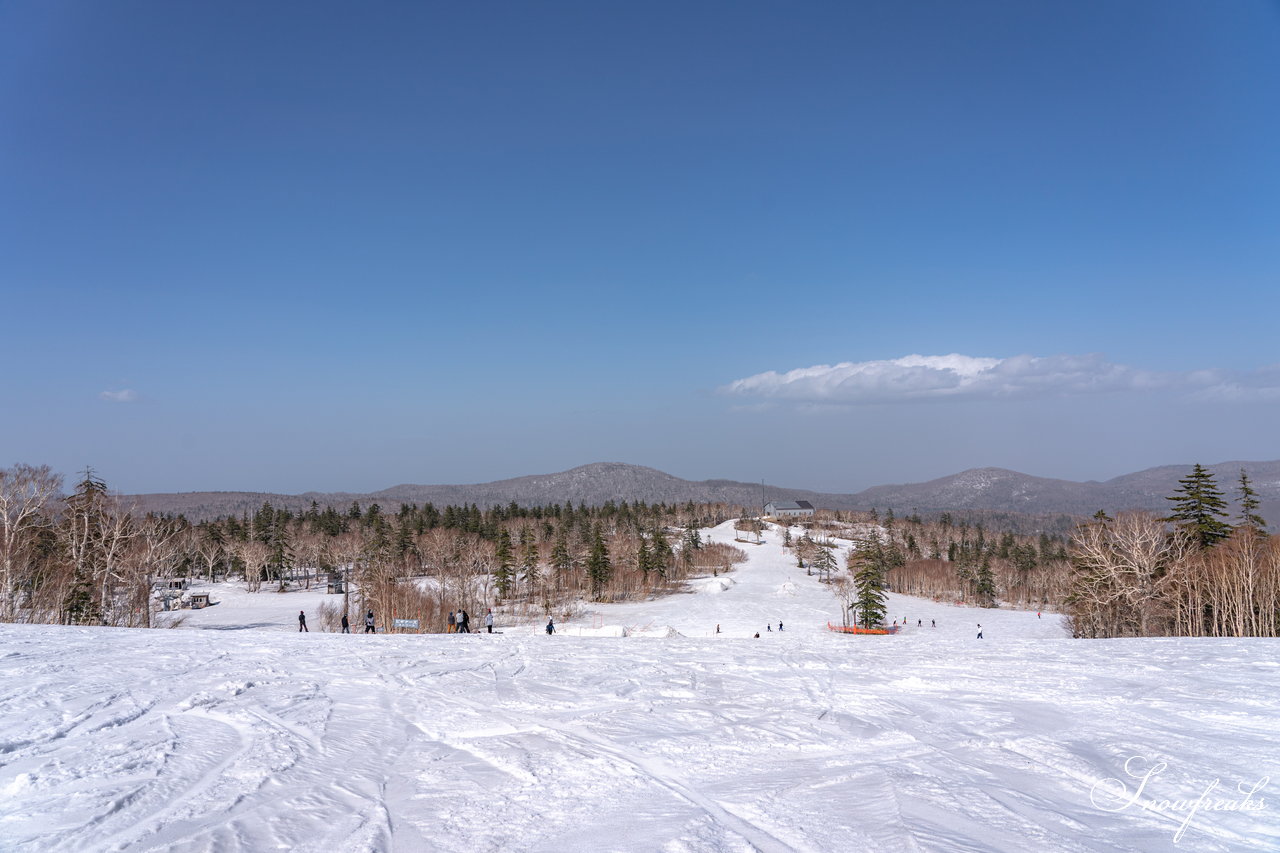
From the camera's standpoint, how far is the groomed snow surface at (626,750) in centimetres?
701

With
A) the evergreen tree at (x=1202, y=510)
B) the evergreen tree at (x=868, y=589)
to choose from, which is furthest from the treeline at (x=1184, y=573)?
the evergreen tree at (x=868, y=589)

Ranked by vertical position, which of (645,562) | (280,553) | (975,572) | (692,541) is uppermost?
(280,553)

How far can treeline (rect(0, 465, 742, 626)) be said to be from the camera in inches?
1497

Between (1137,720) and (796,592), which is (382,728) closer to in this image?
(1137,720)

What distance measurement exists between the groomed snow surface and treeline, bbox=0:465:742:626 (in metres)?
25.6

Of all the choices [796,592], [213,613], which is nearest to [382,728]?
[213,613]

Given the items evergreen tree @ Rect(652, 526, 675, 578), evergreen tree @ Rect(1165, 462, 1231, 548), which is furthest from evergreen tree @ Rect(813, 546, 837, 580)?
evergreen tree @ Rect(1165, 462, 1231, 548)

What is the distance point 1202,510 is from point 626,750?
4354 centimetres

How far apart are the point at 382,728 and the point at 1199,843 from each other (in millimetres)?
10172

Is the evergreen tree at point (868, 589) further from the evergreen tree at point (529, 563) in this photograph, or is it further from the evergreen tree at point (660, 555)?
the evergreen tree at point (529, 563)

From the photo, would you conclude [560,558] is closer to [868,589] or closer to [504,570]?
[504,570]

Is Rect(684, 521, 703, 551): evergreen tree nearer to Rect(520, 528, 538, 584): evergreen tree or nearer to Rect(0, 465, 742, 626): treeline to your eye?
Rect(0, 465, 742, 626): treeline

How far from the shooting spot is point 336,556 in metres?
85.9
